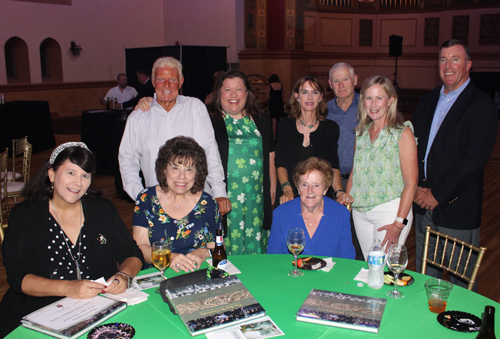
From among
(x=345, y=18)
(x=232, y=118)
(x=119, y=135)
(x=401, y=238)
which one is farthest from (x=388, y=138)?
(x=345, y=18)

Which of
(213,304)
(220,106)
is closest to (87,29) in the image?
(220,106)

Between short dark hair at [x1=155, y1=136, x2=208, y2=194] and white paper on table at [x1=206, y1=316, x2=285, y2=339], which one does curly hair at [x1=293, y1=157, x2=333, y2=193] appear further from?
white paper on table at [x1=206, y1=316, x2=285, y2=339]

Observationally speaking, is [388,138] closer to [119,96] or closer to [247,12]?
[119,96]

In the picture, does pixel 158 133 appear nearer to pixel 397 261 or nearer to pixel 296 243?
pixel 296 243

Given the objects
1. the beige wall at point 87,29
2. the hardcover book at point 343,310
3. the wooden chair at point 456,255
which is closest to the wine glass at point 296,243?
the hardcover book at point 343,310

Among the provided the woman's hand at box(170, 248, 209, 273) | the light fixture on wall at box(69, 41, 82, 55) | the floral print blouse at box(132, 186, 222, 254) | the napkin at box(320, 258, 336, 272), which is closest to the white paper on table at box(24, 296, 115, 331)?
the woman's hand at box(170, 248, 209, 273)

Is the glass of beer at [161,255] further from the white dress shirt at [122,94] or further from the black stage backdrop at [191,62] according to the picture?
the black stage backdrop at [191,62]

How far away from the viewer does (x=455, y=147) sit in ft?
8.87

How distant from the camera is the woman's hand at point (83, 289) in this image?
1.65m

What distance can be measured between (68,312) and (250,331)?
650 millimetres

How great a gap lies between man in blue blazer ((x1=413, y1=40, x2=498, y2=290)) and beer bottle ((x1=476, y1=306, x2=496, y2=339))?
4.74 ft

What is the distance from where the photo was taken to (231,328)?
1.46 m

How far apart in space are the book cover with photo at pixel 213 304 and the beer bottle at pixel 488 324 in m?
0.68

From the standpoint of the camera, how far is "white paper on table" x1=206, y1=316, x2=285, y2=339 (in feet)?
4.66
